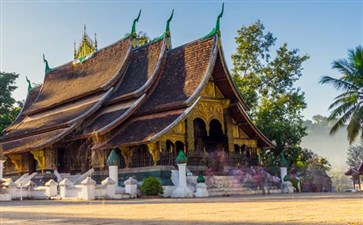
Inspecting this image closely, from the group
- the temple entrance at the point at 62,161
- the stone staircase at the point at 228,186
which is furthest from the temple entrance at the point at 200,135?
the temple entrance at the point at 62,161

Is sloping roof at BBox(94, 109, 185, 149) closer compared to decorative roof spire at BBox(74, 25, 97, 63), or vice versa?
sloping roof at BBox(94, 109, 185, 149)

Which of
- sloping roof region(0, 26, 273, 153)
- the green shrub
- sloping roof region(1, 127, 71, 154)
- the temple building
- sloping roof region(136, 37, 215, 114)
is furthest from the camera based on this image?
sloping roof region(1, 127, 71, 154)

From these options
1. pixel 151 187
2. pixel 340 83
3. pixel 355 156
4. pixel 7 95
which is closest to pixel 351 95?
pixel 340 83

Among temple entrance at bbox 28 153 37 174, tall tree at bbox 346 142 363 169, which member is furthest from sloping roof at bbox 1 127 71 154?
tall tree at bbox 346 142 363 169

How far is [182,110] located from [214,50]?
121 inches

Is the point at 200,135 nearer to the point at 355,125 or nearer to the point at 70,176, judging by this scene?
the point at 70,176

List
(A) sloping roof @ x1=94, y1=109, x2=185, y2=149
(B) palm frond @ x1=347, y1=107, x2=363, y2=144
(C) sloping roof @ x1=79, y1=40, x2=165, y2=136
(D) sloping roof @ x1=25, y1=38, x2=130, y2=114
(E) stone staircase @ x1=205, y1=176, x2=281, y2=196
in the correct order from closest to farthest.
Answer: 1. (E) stone staircase @ x1=205, y1=176, x2=281, y2=196
2. (A) sloping roof @ x1=94, y1=109, x2=185, y2=149
3. (C) sloping roof @ x1=79, y1=40, x2=165, y2=136
4. (B) palm frond @ x1=347, y1=107, x2=363, y2=144
5. (D) sloping roof @ x1=25, y1=38, x2=130, y2=114

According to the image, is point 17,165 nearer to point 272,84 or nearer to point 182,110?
point 182,110

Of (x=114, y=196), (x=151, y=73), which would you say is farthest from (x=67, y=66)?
(x=114, y=196)

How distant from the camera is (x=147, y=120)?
19062 mm

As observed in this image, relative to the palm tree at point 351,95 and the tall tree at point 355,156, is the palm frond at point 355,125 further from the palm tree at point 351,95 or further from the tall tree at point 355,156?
the tall tree at point 355,156

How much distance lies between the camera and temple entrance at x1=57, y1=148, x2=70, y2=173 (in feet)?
69.2

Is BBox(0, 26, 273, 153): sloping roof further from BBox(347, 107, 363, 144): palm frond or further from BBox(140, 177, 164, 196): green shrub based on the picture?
BBox(347, 107, 363, 144): palm frond

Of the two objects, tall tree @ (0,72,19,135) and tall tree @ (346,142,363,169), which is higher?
tall tree @ (0,72,19,135)
